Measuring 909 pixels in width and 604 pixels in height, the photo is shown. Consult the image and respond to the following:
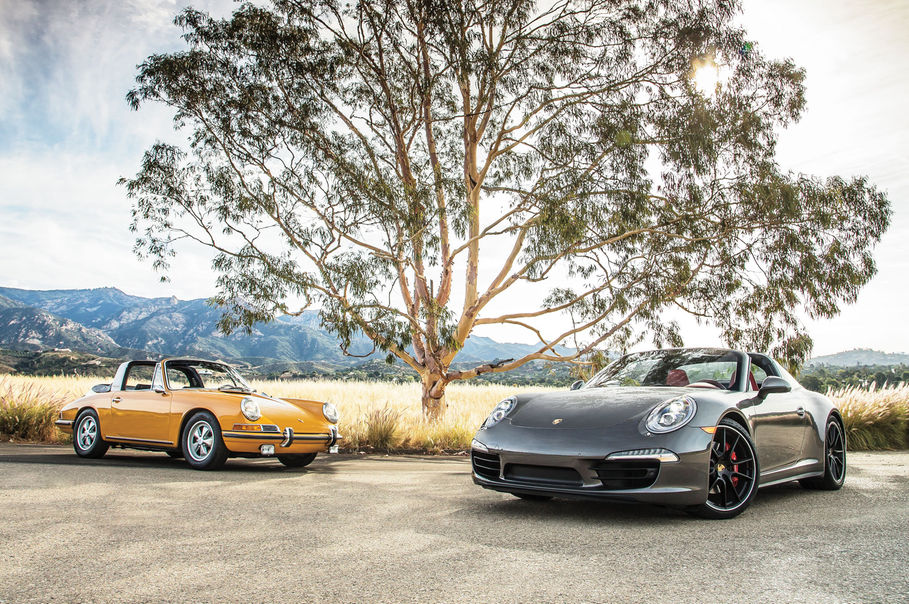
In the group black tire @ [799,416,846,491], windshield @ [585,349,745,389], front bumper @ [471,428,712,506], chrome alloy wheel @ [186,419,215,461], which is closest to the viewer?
front bumper @ [471,428,712,506]

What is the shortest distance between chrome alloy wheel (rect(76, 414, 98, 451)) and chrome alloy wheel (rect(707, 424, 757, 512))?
8.06 meters

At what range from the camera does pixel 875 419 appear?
1455 cm

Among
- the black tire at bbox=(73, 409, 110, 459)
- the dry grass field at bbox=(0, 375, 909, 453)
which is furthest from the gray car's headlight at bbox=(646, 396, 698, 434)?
the black tire at bbox=(73, 409, 110, 459)

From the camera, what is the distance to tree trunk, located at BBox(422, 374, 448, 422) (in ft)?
57.0

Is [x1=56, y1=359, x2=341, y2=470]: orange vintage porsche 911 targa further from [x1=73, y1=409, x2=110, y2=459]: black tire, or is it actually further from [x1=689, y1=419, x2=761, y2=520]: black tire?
[x1=689, y1=419, x2=761, y2=520]: black tire

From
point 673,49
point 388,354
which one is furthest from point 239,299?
point 673,49

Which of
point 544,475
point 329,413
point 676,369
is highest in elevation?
point 676,369

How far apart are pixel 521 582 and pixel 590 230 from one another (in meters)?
14.7

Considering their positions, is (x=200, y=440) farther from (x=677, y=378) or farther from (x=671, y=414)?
(x=671, y=414)

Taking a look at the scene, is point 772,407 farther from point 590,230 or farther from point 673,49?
point 673,49

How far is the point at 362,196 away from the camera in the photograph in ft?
54.3

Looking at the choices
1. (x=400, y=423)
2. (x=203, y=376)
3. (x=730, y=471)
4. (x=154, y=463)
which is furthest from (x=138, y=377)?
(x=730, y=471)

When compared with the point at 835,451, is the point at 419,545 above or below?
below

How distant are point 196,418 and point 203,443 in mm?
315
